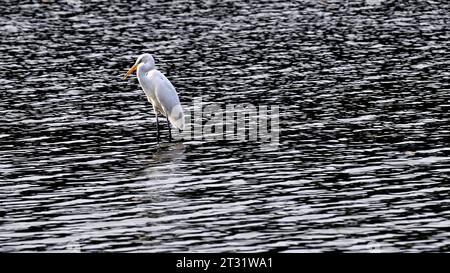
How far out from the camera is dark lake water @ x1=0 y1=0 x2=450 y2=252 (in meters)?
22.2

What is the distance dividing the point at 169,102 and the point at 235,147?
364 centimetres

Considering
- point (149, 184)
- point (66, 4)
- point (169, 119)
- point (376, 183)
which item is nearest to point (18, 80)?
point (169, 119)

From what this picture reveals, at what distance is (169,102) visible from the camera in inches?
1334

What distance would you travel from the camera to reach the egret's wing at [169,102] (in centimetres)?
3378

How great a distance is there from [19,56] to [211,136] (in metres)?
22.4

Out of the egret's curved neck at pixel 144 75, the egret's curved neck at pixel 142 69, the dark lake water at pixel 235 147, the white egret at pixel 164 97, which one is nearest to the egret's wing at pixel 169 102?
the white egret at pixel 164 97

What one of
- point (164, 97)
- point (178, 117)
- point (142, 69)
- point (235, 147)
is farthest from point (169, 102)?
point (235, 147)

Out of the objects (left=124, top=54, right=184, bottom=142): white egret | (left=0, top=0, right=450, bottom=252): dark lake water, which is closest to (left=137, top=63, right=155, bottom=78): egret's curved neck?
(left=124, top=54, right=184, bottom=142): white egret

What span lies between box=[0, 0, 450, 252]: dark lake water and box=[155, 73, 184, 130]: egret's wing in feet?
3.39

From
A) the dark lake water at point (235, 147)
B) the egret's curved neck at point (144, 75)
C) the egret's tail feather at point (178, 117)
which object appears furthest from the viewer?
the egret's curved neck at point (144, 75)

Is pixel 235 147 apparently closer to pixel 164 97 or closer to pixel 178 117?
pixel 178 117

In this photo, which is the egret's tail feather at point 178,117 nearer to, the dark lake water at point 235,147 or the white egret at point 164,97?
the white egret at point 164,97

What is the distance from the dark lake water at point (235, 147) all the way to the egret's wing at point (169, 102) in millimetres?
1034

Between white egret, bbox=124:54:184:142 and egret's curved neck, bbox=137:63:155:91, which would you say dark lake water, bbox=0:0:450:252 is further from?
egret's curved neck, bbox=137:63:155:91
